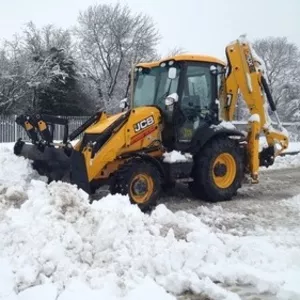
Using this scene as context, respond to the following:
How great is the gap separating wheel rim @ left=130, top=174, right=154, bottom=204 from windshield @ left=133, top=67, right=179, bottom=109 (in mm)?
1481

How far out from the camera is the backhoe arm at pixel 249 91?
8.77m

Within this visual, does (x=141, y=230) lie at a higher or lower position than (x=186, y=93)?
lower

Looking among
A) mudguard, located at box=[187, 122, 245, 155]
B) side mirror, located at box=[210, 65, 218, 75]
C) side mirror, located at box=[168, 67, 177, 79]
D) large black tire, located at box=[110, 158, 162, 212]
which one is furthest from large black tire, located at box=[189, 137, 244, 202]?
side mirror, located at box=[168, 67, 177, 79]

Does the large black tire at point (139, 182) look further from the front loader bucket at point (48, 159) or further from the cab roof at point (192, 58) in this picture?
the cab roof at point (192, 58)

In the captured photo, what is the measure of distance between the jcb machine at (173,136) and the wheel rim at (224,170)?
19mm

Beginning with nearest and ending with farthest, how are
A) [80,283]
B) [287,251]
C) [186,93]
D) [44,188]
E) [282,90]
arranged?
[80,283] < [287,251] < [44,188] < [186,93] < [282,90]

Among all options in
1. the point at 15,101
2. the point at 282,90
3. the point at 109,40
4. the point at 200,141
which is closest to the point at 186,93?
the point at 200,141

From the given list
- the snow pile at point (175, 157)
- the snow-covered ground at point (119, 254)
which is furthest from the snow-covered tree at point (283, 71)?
the snow-covered ground at point (119, 254)

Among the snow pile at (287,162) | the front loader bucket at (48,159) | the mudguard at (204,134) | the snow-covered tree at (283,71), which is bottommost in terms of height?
the snow pile at (287,162)

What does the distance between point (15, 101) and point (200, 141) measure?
776 inches

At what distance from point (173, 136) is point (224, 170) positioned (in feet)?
4.37

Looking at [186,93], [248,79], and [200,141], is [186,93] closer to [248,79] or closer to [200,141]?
[200,141]

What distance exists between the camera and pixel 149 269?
4.52 m

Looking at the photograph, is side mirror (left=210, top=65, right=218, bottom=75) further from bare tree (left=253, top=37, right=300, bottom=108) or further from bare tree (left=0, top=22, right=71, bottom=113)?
bare tree (left=253, top=37, right=300, bottom=108)
